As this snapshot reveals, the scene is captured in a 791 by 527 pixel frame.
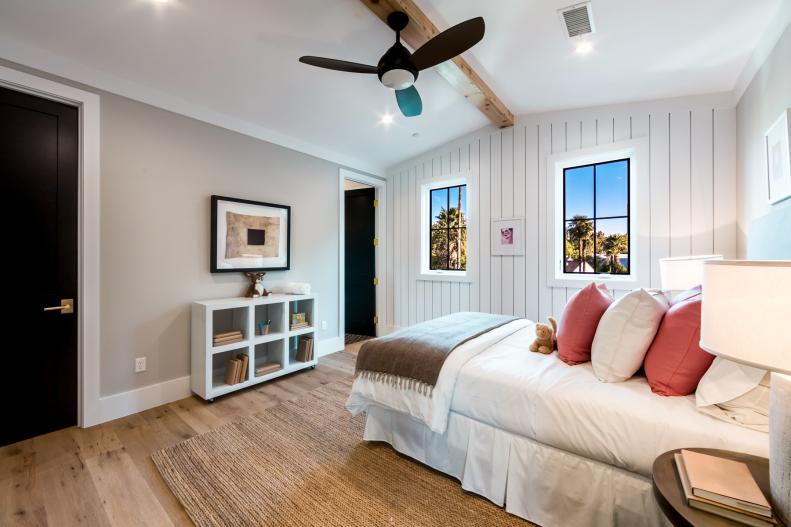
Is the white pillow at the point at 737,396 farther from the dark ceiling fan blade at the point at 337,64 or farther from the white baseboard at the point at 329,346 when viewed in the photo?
the white baseboard at the point at 329,346

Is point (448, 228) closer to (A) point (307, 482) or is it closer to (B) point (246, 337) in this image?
(B) point (246, 337)

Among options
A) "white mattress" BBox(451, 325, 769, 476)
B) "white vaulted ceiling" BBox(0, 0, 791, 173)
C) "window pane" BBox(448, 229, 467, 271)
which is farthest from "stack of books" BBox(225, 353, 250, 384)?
"window pane" BBox(448, 229, 467, 271)

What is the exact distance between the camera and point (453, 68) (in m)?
2.62

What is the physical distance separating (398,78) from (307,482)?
2.47 metres

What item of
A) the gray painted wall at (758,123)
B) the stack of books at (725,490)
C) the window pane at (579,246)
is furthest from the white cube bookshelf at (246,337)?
the gray painted wall at (758,123)

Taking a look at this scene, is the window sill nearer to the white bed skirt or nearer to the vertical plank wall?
the vertical plank wall

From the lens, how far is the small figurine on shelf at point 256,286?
3.26 meters

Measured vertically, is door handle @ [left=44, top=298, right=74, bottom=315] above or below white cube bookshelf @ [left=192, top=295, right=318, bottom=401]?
above

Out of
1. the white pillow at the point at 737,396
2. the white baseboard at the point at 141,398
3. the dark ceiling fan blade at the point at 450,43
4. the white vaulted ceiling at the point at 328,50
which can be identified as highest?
the white vaulted ceiling at the point at 328,50

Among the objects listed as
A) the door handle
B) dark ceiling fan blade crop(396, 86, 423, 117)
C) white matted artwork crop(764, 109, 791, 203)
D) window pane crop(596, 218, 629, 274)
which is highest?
dark ceiling fan blade crop(396, 86, 423, 117)

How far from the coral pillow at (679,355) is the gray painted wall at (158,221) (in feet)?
10.8

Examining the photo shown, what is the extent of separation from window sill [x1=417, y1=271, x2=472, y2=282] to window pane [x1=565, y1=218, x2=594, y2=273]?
1.15 m

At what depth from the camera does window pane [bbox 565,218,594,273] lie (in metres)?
3.51

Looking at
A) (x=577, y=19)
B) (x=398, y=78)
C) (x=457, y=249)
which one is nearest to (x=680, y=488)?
(x=398, y=78)
